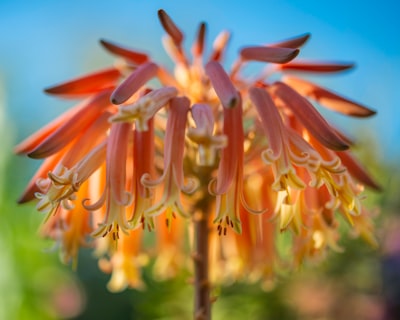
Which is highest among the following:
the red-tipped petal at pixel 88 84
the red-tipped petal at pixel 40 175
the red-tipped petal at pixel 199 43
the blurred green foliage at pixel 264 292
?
the red-tipped petal at pixel 199 43

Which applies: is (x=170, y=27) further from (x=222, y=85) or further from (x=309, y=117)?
(x=309, y=117)

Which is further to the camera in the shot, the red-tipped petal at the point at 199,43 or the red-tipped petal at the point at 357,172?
the red-tipped petal at the point at 199,43

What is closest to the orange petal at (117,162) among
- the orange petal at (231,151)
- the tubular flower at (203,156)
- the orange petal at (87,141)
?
the tubular flower at (203,156)

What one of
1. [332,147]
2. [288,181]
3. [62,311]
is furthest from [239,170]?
[62,311]

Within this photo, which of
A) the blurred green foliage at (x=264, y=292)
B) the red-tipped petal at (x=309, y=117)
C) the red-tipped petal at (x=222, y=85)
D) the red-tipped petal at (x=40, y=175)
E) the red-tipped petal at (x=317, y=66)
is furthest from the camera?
the blurred green foliage at (x=264, y=292)

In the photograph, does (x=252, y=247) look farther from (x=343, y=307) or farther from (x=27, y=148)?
(x=343, y=307)

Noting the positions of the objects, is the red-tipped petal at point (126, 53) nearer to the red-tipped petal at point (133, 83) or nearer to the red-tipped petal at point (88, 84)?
the red-tipped petal at point (88, 84)

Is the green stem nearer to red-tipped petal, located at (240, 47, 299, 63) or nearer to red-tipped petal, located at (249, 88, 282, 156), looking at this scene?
red-tipped petal, located at (249, 88, 282, 156)

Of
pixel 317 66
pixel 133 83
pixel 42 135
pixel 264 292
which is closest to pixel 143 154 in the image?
pixel 133 83
